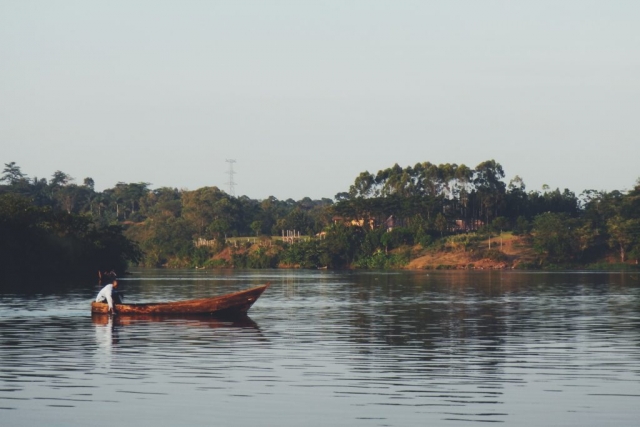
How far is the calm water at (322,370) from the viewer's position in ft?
59.4

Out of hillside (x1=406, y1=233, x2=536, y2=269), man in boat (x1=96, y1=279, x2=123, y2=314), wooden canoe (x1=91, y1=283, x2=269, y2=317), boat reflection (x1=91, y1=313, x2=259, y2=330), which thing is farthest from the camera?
hillside (x1=406, y1=233, x2=536, y2=269)

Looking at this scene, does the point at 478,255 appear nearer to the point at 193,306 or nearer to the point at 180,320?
the point at 193,306

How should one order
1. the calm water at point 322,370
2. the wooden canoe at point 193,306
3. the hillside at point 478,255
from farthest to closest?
the hillside at point 478,255
the wooden canoe at point 193,306
the calm water at point 322,370

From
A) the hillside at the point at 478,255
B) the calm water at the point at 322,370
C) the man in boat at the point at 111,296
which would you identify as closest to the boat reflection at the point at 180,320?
the calm water at the point at 322,370

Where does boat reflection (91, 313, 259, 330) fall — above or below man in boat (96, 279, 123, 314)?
below

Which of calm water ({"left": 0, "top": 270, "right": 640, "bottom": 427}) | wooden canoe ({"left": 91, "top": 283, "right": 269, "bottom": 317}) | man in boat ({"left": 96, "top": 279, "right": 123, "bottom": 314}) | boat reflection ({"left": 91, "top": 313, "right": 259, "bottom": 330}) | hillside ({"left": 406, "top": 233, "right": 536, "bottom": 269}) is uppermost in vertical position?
hillside ({"left": 406, "top": 233, "right": 536, "bottom": 269})

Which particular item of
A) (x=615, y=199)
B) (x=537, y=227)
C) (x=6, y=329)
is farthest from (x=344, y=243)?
(x=6, y=329)

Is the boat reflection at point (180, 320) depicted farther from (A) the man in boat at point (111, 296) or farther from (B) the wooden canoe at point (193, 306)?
(A) the man in boat at point (111, 296)

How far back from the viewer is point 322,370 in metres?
24.2

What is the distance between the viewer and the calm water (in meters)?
18.1

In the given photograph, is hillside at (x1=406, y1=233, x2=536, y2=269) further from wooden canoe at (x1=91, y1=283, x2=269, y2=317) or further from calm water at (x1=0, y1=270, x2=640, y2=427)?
wooden canoe at (x1=91, y1=283, x2=269, y2=317)

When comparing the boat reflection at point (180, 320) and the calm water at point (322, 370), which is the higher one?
the boat reflection at point (180, 320)

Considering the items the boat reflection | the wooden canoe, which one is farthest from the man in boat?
the boat reflection

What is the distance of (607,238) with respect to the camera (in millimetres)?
164500
